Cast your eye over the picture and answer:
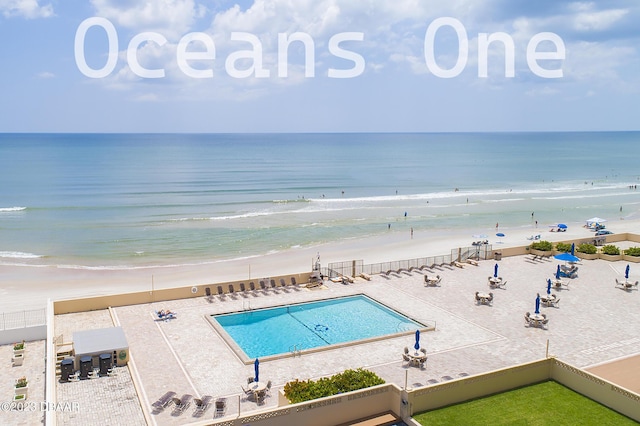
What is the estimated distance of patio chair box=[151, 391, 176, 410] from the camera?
14914 mm

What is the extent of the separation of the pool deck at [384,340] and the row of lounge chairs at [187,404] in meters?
0.19

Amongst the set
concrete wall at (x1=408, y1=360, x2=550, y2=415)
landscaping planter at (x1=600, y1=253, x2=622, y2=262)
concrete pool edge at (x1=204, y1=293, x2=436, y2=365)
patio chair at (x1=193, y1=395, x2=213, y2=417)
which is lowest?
patio chair at (x1=193, y1=395, x2=213, y2=417)

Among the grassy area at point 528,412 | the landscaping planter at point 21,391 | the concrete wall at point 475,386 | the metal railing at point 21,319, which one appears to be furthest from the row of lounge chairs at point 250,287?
the grassy area at point 528,412

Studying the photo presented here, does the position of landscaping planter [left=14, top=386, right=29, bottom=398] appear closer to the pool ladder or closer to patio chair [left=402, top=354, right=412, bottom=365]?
the pool ladder

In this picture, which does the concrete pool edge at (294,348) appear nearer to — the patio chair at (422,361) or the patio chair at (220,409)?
the patio chair at (422,361)

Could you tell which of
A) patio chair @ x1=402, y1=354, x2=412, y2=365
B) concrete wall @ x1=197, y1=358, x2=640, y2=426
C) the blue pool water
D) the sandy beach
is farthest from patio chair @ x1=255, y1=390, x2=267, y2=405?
the sandy beach

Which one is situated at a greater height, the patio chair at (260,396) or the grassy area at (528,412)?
the grassy area at (528,412)

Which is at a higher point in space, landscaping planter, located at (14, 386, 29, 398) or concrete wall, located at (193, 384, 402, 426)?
concrete wall, located at (193, 384, 402, 426)

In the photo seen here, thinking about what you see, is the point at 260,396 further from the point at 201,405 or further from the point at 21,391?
the point at 21,391

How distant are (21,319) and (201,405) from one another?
1398 cm

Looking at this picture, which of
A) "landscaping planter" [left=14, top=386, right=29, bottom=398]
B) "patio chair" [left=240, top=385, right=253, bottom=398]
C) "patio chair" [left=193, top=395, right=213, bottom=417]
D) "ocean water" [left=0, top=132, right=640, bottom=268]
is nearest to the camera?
"patio chair" [left=193, top=395, right=213, bottom=417]

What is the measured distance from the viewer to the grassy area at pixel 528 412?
1387 cm

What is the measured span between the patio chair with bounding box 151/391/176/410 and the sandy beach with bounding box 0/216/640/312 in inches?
511

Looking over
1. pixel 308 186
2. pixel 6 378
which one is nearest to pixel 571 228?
pixel 308 186
